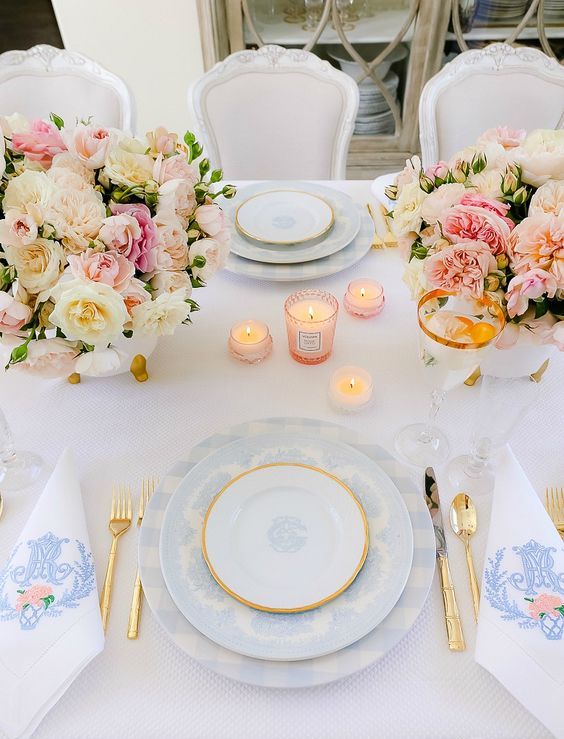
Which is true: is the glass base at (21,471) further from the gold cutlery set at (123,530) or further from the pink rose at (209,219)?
the pink rose at (209,219)

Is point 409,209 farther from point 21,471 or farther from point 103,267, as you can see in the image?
point 21,471

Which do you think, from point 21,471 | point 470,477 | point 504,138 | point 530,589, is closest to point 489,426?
point 470,477

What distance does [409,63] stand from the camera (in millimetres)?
2170

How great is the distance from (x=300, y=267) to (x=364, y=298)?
0.14m

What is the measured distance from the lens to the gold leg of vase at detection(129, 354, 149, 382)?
0.84 meters

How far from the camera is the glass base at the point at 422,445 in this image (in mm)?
746

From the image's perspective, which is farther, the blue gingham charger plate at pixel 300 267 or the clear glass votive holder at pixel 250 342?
the blue gingham charger plate at pixel 300 267

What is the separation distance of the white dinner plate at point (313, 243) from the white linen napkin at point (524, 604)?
0.53 m

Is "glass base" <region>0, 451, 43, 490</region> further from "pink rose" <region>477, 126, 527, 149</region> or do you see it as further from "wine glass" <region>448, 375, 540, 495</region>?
"pink rose" <region>477, 126, 527, 149</region>

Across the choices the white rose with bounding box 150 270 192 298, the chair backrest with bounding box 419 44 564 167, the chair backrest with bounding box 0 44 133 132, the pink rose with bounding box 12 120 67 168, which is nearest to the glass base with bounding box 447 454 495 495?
the white rose with bounding box 150 270 192 298

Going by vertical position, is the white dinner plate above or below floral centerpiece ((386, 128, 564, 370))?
below

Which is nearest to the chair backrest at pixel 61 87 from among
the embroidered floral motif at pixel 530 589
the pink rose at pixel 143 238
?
the pink rose at pixel 143 238

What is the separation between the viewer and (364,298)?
95 centimetres

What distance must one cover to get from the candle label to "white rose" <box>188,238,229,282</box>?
16 centimetres
